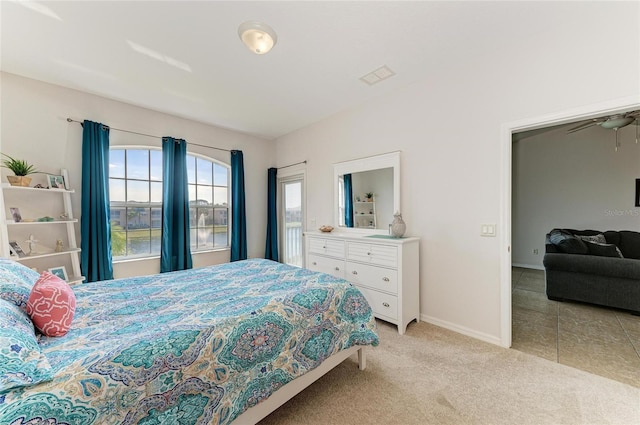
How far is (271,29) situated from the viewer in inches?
75.8

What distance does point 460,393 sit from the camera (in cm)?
171

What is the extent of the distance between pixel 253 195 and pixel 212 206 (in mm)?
755

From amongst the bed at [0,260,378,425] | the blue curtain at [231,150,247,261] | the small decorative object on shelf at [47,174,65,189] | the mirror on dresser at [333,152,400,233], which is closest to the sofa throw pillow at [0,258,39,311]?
the bed at [0,260,378,425]

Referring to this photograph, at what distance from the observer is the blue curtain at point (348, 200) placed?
11.9 ft

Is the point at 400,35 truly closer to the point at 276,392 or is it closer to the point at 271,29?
the point at 271,29

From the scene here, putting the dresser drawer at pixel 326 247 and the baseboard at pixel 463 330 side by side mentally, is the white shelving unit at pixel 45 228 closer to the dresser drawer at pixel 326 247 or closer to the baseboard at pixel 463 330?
the dresser drawer at pixel 326 247

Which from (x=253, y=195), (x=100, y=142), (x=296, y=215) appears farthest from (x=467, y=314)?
(x=100, y=142)

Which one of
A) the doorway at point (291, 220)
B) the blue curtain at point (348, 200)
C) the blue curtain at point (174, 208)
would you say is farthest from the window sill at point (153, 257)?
the blue curtain at point (348, 200)

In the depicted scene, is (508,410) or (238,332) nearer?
(238,332)

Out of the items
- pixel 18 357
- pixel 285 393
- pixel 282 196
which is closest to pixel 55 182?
pixel 18 357

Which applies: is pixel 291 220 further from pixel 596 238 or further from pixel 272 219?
pixel 596 238

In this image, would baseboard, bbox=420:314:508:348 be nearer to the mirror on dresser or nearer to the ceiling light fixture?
the mirror on dresser

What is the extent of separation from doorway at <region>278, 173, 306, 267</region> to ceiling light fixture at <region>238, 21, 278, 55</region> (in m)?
2.64

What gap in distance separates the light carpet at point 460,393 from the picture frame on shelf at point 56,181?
3.25m
